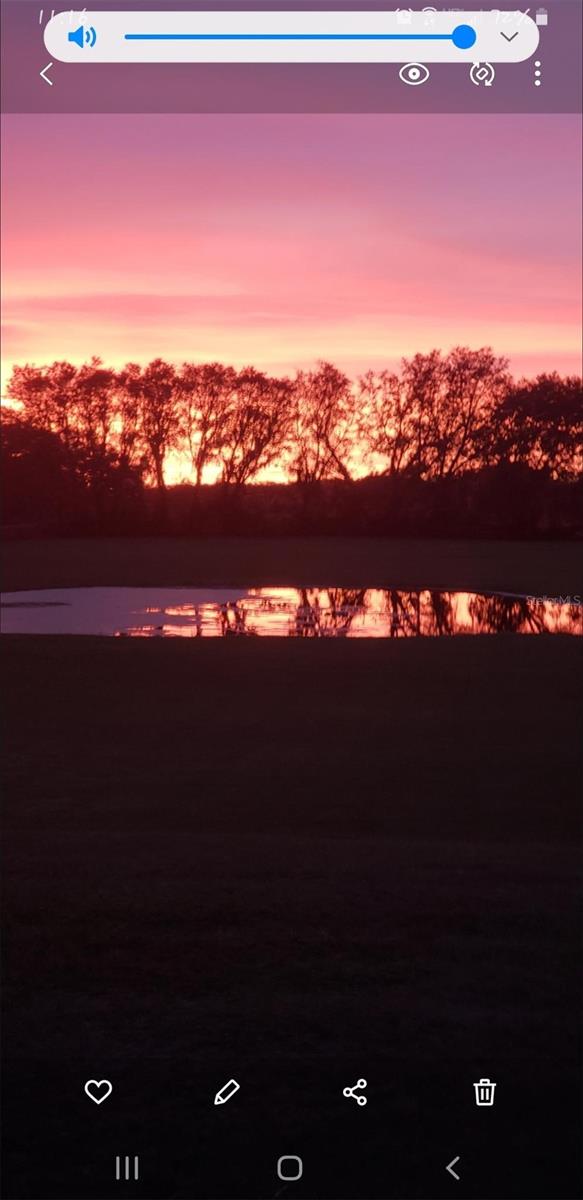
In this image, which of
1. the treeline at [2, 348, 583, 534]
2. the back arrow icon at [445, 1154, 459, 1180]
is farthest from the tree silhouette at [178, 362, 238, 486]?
the back arrow icon at [445, 1154, 459, 1180]

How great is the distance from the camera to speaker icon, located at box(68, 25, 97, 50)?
15.2ft

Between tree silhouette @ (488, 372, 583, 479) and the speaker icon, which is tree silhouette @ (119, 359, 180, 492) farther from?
the speaker icon

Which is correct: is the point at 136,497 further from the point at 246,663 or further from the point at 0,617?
the point at 246,663

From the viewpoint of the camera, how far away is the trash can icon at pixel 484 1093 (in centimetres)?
303

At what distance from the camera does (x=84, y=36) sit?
183 inches

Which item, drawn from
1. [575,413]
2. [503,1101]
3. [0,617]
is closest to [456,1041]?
[503,1101]

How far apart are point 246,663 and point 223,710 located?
3195mm

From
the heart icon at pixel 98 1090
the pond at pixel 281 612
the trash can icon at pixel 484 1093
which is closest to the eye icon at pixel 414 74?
the trash can icon at pixel 484 1093

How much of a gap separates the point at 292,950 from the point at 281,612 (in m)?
16.1

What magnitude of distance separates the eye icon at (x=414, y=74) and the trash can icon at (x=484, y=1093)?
368 centimetres

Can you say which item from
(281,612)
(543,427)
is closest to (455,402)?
(543,427)

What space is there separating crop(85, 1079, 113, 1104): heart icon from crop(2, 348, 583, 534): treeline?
187 feet

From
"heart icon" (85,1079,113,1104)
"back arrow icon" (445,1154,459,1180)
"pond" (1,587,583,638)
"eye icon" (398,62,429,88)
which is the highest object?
"eye icon" (398,62,429,88)

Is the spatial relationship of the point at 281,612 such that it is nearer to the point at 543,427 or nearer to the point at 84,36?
the point at 84,36
